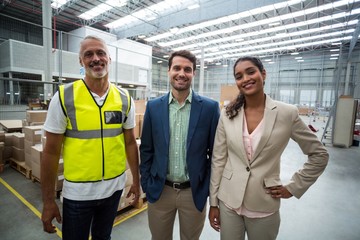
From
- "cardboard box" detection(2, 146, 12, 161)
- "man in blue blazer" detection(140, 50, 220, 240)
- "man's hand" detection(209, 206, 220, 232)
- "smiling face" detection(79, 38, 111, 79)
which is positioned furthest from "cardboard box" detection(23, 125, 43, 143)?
"man's hand" detection(209, 206, 220, 232)

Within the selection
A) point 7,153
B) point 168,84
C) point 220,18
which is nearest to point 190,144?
point 7,153

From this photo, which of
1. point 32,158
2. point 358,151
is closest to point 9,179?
point 32,158

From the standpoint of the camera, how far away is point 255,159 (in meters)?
1.43

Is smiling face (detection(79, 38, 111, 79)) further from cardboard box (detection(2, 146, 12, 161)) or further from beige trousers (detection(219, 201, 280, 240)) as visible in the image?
cardboard box (detection(2, 146, 12, 161))

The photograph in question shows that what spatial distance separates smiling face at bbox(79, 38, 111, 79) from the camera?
5.05ft

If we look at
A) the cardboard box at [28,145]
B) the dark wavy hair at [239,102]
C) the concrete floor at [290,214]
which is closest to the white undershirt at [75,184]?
the dark wavy hair at [239,102]

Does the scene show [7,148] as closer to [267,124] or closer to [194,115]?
[194,115]

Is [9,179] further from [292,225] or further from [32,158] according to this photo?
[292,225]

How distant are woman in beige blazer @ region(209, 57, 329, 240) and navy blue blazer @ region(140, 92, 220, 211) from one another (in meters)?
0.14

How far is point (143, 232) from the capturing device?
277 centimetres

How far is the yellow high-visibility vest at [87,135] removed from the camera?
57.4 inches

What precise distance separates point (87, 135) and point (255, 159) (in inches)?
47.6

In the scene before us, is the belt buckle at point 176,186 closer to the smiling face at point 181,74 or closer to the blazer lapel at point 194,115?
the blazer lapel at point 194,115

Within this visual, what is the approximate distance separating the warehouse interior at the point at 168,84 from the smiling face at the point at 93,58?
86.0 inches
